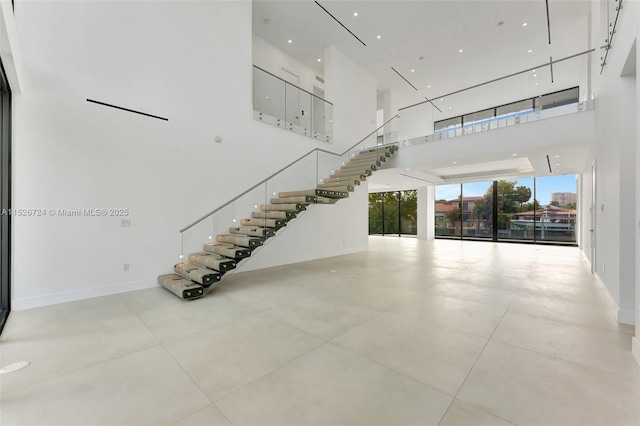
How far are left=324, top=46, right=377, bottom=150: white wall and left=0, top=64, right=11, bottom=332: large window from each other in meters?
7.66

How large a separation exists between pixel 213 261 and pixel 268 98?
5297mm

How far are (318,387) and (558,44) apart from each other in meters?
13.2

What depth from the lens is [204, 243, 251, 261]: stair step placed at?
199 inches

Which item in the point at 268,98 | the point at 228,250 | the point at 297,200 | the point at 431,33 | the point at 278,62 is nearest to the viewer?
the point at 228,250

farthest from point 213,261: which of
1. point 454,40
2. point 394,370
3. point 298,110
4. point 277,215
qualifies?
point 454,40

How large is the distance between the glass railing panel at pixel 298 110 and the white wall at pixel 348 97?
995 mm

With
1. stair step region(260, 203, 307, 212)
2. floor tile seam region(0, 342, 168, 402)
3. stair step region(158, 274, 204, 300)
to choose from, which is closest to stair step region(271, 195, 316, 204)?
stair step region(260, 203, 307, 212)

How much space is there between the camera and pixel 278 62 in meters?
9.48

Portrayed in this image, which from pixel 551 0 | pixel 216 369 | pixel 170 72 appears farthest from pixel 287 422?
pixel 551 0

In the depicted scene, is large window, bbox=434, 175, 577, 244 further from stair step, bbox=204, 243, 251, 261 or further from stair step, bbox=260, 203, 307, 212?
stair step, bbox=204, 243, 251, 261

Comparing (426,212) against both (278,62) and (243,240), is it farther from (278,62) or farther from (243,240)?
(243,240)

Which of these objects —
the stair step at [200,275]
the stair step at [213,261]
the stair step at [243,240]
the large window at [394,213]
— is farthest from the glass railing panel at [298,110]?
the large window at [394,213]

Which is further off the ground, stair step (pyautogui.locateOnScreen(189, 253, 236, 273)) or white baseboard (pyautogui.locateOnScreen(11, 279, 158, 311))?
stair step (pyautogui.locateOnScreen(189, 253, 236, 273))

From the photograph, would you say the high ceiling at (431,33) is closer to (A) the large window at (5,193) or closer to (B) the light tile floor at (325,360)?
(A) the large window at (5,193)
